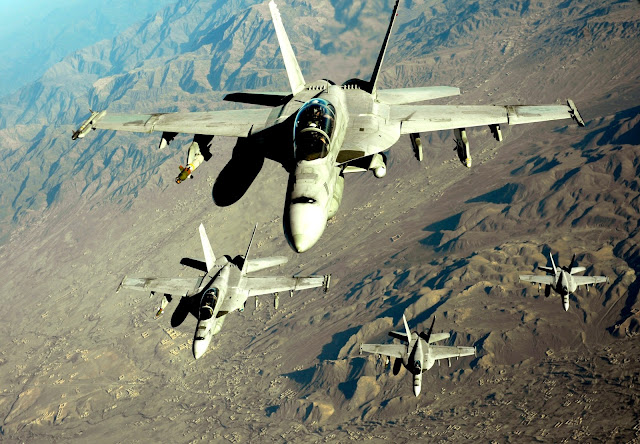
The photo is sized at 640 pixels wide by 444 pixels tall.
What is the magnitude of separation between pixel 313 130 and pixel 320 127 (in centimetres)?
57

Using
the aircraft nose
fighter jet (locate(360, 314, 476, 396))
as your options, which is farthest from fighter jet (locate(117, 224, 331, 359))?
fighter jet (locate(360, 314, 476, 396))

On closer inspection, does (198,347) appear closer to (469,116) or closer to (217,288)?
(217,288)

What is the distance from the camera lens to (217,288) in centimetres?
3681

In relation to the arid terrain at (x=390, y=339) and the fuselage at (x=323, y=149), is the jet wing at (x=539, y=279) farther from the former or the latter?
the arid terrain at (x=390, y=339)

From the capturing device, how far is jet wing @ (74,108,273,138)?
2825cm

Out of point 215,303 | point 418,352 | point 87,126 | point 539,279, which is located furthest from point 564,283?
point 87,126

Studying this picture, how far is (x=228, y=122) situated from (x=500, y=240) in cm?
15102

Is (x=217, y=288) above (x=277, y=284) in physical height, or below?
above

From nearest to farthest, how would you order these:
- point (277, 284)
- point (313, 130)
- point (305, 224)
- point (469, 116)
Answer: point (305, 224), point (313, 130), point (469, 116), point (277, 284)

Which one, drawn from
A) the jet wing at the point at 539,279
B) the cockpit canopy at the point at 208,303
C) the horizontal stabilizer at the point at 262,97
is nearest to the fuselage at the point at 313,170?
the horizontal stabilizer at the point at 262,97

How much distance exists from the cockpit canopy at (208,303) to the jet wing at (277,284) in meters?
2.96

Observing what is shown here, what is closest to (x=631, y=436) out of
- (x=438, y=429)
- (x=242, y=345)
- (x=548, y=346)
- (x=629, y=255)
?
(x=548, y=346)

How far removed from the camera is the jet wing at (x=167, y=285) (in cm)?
3919

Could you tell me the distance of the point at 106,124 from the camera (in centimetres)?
3114
